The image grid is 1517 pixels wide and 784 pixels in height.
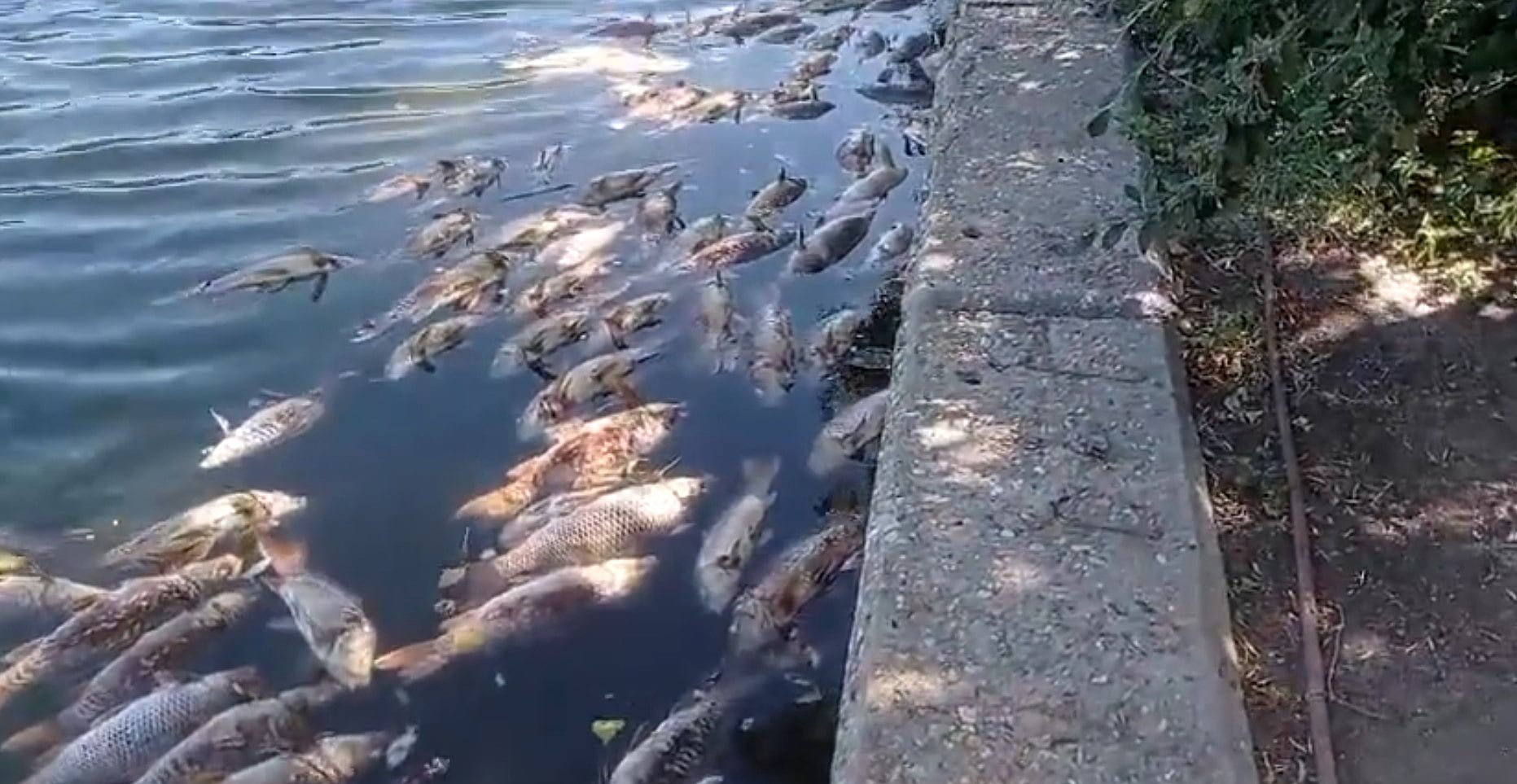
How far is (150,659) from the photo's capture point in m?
4.68

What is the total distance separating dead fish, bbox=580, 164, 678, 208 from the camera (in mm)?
7664

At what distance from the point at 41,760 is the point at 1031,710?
274cm

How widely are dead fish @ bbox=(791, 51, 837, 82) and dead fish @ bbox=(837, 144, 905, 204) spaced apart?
152 centimetres

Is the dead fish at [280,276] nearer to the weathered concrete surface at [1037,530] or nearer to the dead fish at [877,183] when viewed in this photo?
the dead fish at [877,183]

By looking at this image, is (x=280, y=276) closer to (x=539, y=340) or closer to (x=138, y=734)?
(x=539, y=340)

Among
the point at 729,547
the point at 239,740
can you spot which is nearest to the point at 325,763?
the point at 239,740

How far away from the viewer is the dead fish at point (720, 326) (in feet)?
20.6

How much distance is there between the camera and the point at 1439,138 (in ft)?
19.9

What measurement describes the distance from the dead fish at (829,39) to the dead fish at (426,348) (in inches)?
168

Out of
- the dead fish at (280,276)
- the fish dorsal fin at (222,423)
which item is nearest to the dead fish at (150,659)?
the fish dorsal fin at (222,423)

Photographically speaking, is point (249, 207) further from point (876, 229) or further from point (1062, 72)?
point (1062, 72)

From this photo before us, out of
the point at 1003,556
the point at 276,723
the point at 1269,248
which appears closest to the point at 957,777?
the point at 1003,556

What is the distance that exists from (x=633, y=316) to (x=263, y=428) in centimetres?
151

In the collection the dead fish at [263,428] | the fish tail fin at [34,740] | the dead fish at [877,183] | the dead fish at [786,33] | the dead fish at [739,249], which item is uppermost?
the dead fish at [877,183]
